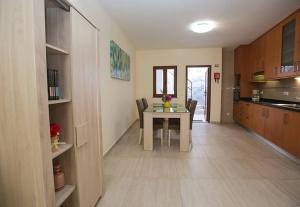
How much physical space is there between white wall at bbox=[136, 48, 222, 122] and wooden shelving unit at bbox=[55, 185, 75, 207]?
201 inches

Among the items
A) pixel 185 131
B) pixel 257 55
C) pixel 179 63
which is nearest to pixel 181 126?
pixel 185 131

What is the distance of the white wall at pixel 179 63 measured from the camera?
6.01m

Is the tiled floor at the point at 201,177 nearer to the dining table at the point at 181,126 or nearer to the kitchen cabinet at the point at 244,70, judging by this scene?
the dining table at the point at 181,126

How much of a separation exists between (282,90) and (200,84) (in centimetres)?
305

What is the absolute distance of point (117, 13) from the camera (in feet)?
10.6

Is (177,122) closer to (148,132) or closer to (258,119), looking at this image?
(148,132)

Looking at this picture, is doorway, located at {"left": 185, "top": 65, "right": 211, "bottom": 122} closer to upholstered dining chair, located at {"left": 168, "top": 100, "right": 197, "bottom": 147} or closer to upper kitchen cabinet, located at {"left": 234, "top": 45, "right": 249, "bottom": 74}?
upper kitchen cabinet, located at {"left": 234, "top": 45, "right": 249, "bottom": 74}

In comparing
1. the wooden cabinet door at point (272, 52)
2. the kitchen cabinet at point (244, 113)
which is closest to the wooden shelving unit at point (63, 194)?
the wooden cabinet door at point (272, 52)

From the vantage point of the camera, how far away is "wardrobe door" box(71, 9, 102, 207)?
1.46 m

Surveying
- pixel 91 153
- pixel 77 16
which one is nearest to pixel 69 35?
pixel 77 16

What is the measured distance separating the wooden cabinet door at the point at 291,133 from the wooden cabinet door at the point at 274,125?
0.41 feet

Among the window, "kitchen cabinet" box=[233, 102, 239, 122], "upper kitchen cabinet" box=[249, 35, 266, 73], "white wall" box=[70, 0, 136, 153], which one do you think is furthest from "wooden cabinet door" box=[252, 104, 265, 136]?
"white wall" box=[70, 0, 136, 153]

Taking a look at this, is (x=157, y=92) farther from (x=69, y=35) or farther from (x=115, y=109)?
(x=69, y=35)

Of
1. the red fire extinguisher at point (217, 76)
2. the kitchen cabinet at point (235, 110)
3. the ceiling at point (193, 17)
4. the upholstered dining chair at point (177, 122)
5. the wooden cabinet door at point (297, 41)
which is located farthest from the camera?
the red fire extinguisher at point (217, 76)
